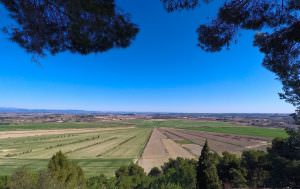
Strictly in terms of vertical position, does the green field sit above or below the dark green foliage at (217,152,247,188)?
above

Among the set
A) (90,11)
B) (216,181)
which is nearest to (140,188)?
(216,181)

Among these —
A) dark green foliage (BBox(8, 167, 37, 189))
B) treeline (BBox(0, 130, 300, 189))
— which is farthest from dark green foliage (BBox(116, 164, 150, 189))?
dark green foliage (BBox(8, 167, 37, 189))

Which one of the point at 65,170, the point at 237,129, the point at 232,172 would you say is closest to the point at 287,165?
the point at 232,172

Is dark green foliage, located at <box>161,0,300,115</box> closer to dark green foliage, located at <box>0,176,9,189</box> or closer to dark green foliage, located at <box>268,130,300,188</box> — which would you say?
dark green foliage, located at <box>268,130,300,188</box>

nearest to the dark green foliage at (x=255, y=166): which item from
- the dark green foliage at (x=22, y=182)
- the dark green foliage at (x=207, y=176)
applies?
the dark green foliage at (x=207, y=176)

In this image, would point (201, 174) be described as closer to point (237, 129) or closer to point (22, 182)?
point (22, 182)

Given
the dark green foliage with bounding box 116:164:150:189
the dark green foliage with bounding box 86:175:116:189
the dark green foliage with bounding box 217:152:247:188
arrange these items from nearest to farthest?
the dark green foliage with bounding box 86:175:116:189 → the dark green foliage with bounding box 116:164:150:189 → the dark green foliage with bounding box 217:152:247:188

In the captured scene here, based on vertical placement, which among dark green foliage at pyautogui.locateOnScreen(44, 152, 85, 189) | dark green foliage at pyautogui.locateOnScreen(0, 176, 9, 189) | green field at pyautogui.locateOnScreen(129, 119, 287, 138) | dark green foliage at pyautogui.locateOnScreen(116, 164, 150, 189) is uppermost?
green field at pyautogui.locateOnScreen(129, 119, 287, 138)

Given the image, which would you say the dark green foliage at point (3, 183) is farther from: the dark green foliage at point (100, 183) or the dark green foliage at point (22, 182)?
the dark green foliage at point (100, 183)
